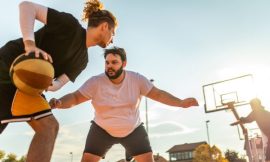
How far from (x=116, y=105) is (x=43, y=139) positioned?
2290mm

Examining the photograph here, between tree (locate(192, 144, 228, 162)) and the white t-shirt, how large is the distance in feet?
191

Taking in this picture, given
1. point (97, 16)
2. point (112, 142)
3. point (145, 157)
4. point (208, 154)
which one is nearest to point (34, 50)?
point (97, 16)

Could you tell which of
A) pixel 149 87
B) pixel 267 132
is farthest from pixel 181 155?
pixel 149 87

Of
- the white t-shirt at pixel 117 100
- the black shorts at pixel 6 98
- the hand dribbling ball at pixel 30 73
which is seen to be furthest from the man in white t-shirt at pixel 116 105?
the hand dribbling ball at pixel 30 73

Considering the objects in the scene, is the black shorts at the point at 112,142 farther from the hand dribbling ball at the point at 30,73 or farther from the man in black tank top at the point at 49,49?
the hand dribbling ball at the point at 30,73

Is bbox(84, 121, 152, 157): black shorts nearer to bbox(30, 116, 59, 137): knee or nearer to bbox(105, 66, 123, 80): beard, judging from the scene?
bbox(105, 66, 123, 80): beard

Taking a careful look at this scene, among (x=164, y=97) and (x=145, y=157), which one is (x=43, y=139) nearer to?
(x=145, y=157)

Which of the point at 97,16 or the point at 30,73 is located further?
the point at 97,16

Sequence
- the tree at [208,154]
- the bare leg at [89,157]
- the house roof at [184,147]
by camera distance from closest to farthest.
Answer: the bare leg at [89,157]
the tree at [208,154]
the house roof at [184,147]

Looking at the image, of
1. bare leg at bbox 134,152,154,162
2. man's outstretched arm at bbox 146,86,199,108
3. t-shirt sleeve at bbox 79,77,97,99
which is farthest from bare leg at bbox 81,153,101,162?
man's outstretched arm at bbox 146,86,199,108

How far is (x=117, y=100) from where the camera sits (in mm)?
4930

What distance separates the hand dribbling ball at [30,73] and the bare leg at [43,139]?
0.31 m

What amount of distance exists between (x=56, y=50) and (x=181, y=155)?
78.3m

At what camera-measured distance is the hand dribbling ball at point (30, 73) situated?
2.79 m
